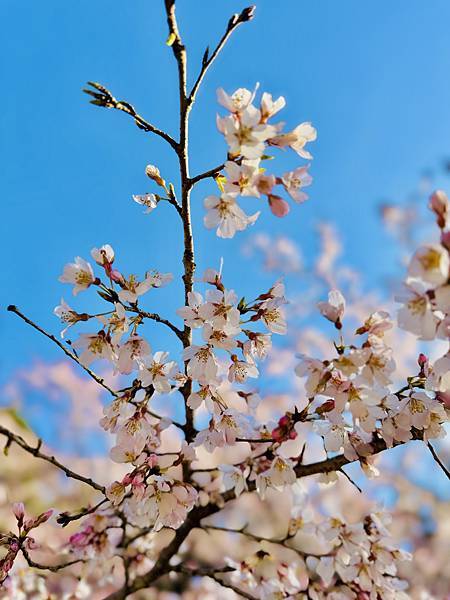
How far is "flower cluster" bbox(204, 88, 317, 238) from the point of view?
1.08m

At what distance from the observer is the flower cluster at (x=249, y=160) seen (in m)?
1.08

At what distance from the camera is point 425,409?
1.30 m

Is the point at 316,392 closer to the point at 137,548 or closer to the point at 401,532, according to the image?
the point at 137,548

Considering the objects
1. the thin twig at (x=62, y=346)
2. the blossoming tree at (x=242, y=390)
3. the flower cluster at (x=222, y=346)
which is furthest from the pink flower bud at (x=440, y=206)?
the thin twig at (x=62, y=346)

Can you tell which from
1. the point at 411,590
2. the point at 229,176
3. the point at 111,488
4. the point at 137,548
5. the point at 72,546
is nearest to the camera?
the point at 229,176

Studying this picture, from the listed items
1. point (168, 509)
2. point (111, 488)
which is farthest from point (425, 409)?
point (111, 488)

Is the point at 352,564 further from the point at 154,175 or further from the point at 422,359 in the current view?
the point at 154,175

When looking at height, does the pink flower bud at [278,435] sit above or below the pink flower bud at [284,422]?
below

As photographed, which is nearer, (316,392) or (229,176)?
(229,176)

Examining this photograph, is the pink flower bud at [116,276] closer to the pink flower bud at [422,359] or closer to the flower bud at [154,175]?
the flower bud at [154,175]

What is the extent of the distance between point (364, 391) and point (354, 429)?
23 cm

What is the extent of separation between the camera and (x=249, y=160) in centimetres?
110

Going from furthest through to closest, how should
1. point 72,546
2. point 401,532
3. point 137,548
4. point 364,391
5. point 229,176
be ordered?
point 401,532, point 137,548, point 72,546, point 364,391, point 229,176

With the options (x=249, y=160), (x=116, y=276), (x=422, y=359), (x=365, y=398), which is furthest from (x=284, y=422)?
(x=249, y=160)
